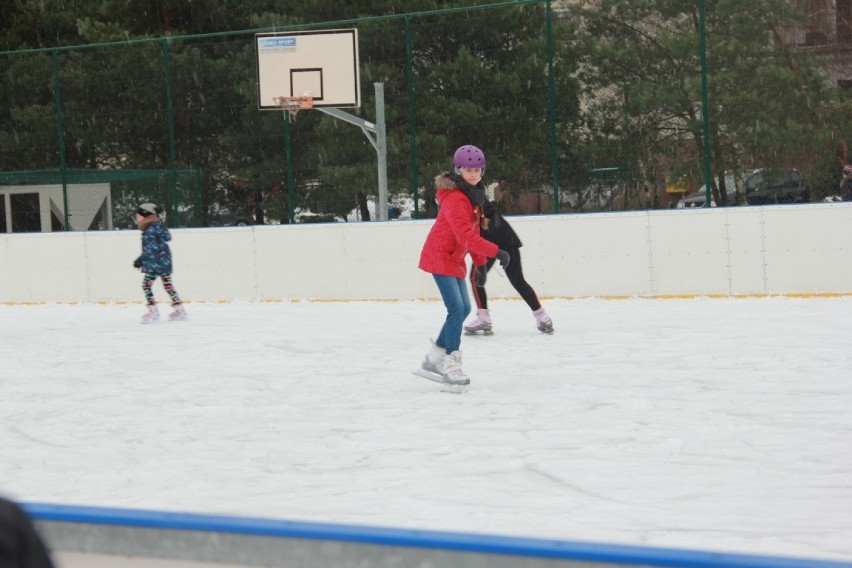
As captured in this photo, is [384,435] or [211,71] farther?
[211,71]

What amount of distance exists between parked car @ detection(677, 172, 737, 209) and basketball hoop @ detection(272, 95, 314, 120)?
4.37 m


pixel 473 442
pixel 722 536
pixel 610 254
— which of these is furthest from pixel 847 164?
pixel 722 536

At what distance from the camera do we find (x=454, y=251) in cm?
643

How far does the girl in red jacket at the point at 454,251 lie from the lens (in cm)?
634

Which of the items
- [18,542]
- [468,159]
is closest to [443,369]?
[468,159]

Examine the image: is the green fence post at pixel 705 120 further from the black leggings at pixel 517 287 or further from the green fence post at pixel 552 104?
the black leggings at pixel 517 287

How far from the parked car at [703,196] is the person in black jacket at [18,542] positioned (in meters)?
10.9

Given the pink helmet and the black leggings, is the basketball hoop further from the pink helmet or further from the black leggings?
the pink helmet

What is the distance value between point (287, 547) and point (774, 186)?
11205 millimetres

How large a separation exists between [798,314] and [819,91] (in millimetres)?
4000

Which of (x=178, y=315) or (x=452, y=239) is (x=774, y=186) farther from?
(x=452, y=239)

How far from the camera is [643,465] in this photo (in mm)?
4348

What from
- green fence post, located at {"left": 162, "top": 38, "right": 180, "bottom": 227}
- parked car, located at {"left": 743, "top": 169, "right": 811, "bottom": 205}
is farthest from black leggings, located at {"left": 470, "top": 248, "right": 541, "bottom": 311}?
green fence post, located at {"left": 162, "top": 38, "right": 180, "bottom": 227}

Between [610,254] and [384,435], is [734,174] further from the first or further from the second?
[384,435]
